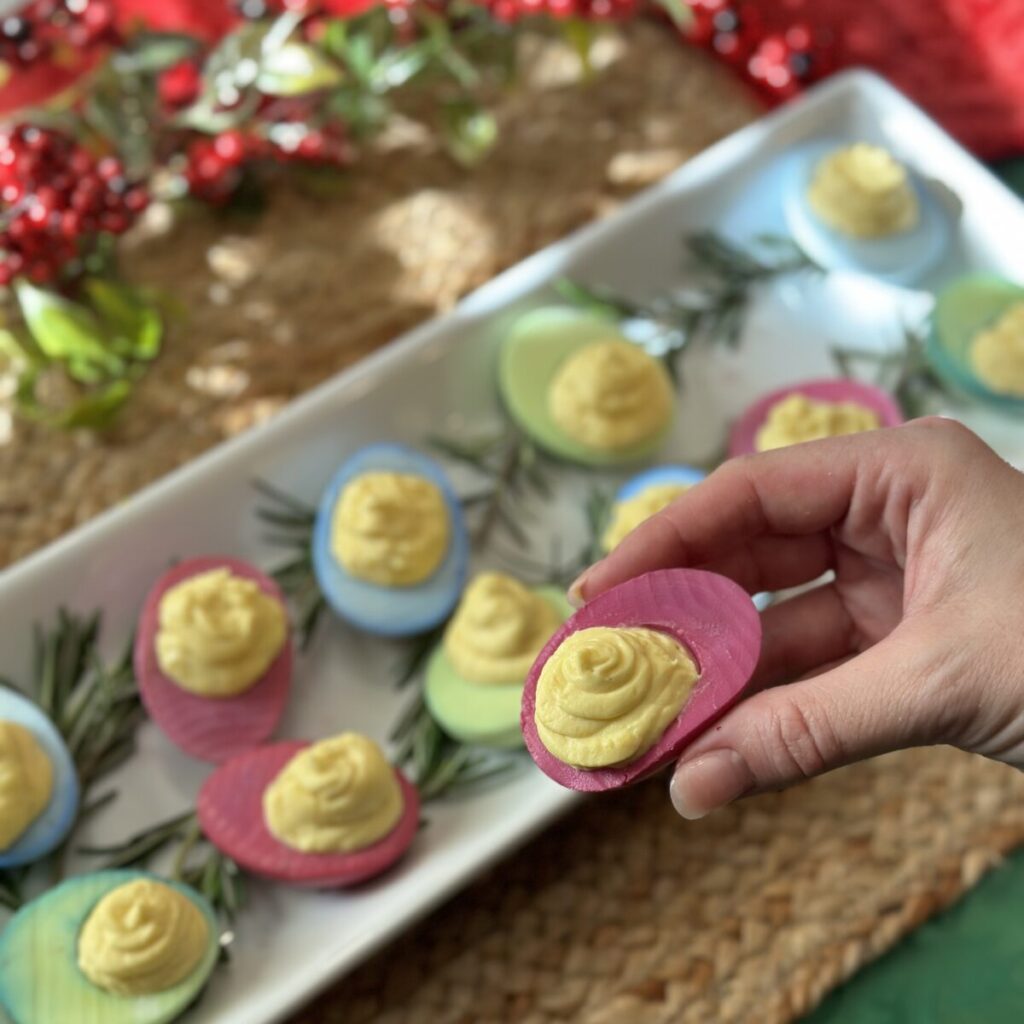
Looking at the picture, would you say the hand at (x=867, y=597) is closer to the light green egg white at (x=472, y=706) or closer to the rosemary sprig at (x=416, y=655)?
the light green egg white at (x=472, y=706)

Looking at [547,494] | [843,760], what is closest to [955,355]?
[547,494]

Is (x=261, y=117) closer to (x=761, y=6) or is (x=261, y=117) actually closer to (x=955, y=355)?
(x=761, y=6)

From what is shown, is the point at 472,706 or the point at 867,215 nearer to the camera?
the point at 472,706

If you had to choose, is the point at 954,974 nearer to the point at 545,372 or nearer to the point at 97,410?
the point at 545,372

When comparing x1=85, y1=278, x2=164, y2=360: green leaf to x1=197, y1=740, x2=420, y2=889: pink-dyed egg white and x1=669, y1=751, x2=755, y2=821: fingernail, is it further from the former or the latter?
x1=669, y1=751, x2=755, y2=821: fingernail

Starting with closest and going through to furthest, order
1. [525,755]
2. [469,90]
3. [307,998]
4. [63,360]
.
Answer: [307,998] → [525,755] → [63,360] → [469,90]

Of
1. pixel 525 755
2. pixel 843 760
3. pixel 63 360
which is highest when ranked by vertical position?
pixel 63 360

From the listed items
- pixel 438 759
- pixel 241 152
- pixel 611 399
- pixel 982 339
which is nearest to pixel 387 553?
pixel 438 759
